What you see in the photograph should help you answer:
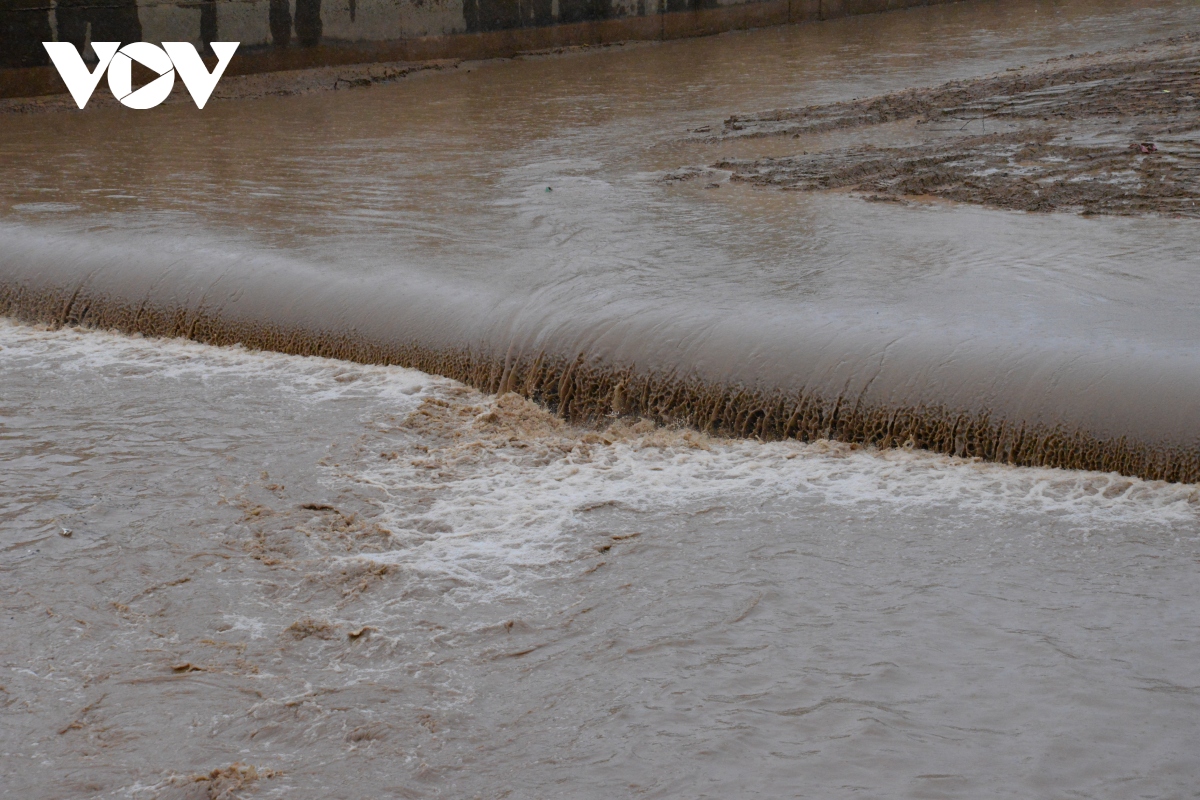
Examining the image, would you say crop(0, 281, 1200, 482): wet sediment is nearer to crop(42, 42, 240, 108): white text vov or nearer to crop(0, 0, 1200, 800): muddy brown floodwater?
crop(0, 0, 1200, 800): muddy brown floodwater

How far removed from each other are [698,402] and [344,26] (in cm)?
1049

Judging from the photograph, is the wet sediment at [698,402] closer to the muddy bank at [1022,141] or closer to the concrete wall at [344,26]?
the muddy bank at [1022,141]

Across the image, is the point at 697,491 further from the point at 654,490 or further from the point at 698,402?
the point at 698,402

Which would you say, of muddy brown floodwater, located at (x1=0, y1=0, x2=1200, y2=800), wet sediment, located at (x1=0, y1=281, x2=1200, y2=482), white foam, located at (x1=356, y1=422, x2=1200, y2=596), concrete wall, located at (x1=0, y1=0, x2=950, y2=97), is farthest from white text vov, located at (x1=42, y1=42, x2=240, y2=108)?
white foam, located at (x1=356, y1=422, x2=1200, y2=596)

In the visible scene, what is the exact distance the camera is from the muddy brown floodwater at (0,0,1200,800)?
10.4ft

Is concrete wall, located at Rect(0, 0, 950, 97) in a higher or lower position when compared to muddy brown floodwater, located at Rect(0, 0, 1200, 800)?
higher

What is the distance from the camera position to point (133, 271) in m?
6.96

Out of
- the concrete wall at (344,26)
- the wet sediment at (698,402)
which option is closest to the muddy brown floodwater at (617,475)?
the wet sediment at (698,402)

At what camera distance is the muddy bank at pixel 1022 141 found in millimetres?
7074

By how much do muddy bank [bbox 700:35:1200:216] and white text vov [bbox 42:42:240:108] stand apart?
617cm

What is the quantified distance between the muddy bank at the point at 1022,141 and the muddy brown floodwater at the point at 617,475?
2.4 inches

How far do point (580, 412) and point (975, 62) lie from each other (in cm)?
887

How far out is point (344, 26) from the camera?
14.2m

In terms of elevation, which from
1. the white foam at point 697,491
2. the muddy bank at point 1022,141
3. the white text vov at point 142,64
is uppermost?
the white text vov at point 142,64
